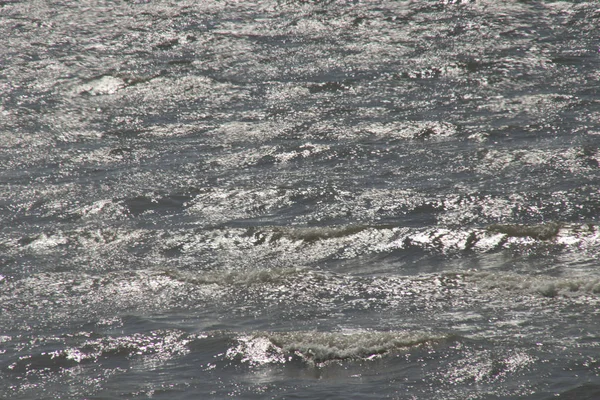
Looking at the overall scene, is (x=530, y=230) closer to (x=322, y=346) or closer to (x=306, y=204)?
(x=306, y=204)

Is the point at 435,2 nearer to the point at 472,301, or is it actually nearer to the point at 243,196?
the point at 243,196

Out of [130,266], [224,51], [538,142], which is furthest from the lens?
[224,51]

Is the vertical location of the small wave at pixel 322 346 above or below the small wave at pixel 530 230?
above

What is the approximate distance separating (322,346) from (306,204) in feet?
14.0

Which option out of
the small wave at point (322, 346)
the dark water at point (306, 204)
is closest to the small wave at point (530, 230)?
the dark water at point (306, 204)

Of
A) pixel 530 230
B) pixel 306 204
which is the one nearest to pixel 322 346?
pixel 530 230

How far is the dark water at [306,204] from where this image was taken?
756cm

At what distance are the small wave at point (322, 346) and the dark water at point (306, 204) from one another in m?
0.02

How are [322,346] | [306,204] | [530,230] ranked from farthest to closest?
[306,204] → [530,230] → [322,346]

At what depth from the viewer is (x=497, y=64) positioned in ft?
54.3

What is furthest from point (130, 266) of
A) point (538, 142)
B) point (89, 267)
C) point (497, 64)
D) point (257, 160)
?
point (497, 64)

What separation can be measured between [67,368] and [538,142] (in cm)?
809

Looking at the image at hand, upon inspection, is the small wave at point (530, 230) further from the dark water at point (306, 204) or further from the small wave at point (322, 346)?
the small wave at point (322, 346)

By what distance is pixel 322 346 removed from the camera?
25.1 ft
